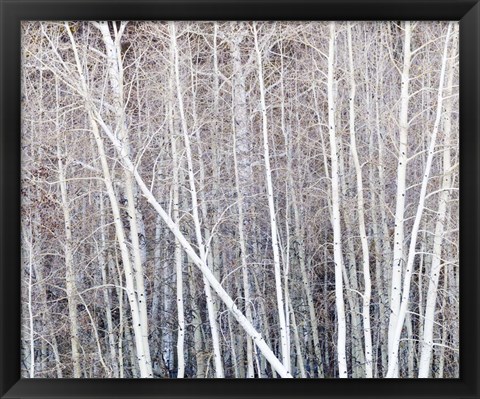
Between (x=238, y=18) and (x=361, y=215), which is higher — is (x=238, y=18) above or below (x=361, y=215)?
above

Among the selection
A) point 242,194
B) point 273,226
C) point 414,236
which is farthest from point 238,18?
point 414,236

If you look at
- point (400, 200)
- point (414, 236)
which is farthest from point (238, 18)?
point (414, 236)

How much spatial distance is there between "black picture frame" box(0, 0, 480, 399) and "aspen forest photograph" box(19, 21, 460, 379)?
0.03m

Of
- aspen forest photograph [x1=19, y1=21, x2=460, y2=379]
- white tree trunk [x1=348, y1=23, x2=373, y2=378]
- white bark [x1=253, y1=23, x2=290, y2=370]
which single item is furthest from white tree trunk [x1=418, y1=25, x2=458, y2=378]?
white bark [x1=253, y1=23, x2=290, y2=370]

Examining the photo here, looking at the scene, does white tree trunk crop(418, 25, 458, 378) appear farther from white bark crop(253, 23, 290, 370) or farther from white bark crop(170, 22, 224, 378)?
white bark crop(170, 22, 224, 378)

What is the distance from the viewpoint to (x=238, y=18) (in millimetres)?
2439

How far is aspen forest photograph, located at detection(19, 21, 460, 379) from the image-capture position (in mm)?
2438

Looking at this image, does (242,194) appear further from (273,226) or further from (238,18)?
(238,18)

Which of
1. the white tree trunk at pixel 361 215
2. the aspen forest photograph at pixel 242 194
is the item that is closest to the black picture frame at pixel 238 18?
the aspen forest photograph at pixel 242 194

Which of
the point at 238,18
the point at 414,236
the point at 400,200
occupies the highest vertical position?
the point at 238,18

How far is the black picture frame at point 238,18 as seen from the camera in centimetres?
243

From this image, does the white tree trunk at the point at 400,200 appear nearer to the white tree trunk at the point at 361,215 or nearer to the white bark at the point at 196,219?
the white tree trunk at the point at 361,215

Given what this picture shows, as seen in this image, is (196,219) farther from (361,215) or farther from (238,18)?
(238,18)

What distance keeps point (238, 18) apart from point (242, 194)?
561 mm
